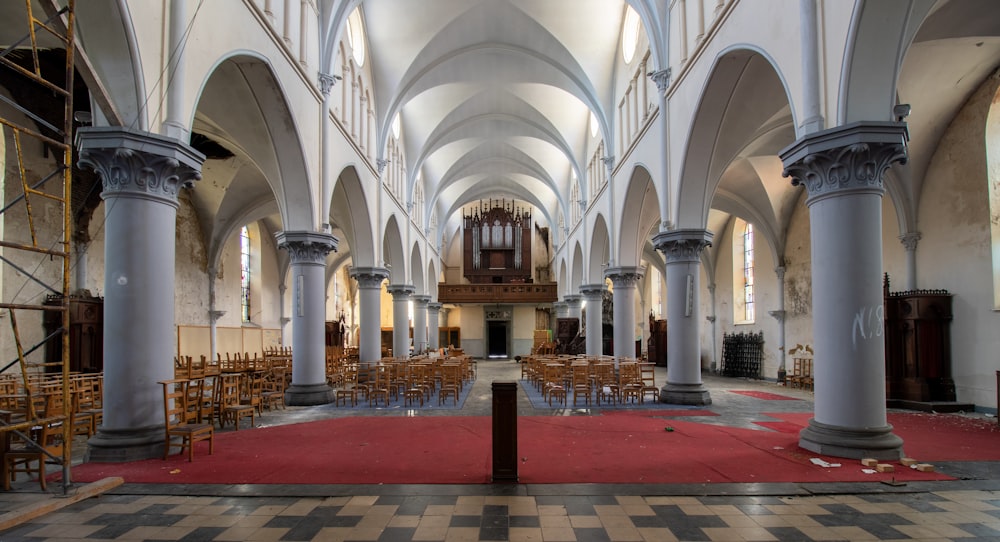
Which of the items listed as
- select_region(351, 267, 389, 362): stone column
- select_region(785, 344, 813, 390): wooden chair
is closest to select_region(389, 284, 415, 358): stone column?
select_region(351, 267, 389, 362): stone column

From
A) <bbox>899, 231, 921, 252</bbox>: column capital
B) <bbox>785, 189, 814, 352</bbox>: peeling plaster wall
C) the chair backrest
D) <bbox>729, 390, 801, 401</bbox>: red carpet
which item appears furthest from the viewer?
<bbox>785, 189, 814, 352</bbox>: peeling plaster wall

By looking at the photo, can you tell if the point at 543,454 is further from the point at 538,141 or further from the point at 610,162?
the point at 538,141

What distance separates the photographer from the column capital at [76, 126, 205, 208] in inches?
253

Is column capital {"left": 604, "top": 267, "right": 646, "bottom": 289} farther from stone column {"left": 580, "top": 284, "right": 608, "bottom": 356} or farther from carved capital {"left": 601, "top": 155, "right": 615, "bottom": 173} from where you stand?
stone column {"left": 580, "top": 284, "right": 608, "bottom": 356}

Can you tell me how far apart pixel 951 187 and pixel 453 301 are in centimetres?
2546

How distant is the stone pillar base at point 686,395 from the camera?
39.3 ft

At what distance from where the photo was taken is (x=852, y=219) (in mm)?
6500

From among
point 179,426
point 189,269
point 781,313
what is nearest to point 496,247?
point 189,269

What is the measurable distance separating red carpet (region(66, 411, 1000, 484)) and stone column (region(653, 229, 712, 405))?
2.40 meters

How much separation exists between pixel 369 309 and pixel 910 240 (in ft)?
46.9

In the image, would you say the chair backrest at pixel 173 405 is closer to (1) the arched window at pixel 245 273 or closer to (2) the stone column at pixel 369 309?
(2) the stone column at pixel 369 309

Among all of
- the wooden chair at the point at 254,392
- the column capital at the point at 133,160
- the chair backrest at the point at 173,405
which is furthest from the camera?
the wooden chair at the point at 254,392

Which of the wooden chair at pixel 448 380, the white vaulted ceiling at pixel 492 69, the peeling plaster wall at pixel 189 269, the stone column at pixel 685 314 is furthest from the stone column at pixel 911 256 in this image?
the peeling plaster wall at pixel 189 269

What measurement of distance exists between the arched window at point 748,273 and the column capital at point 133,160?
18805 mm
